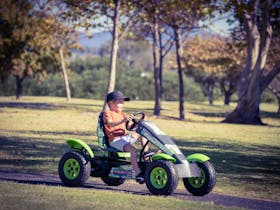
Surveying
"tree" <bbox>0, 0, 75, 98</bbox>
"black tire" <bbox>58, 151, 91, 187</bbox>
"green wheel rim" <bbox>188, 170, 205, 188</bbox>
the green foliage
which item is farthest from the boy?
the green foliage

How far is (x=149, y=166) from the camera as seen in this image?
10.6m

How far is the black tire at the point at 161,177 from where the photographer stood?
10266mm

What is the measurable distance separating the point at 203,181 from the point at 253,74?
2616 cm

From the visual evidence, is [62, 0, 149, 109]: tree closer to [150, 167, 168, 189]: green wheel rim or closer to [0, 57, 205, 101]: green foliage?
[150, 167, 168, 189]: green wheel rim

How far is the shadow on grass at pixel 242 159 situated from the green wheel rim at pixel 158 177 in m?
3.71

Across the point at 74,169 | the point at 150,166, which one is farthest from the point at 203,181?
the point at 74,169

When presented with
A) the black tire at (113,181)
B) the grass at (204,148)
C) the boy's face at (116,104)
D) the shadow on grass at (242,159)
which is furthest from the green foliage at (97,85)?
the boy's face at (116,104)

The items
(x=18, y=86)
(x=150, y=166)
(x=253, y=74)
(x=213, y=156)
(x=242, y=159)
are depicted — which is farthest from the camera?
(x=18, y=86)

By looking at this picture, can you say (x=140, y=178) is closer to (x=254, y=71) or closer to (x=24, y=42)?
(x=254, y=71)

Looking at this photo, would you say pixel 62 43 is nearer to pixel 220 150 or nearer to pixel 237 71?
pixel 237 71

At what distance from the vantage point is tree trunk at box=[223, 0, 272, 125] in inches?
1425

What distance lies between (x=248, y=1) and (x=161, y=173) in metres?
26.8

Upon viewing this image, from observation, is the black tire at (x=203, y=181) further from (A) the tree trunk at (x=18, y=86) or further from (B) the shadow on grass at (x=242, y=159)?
(A) the tree trunk at (x=18, y=86)

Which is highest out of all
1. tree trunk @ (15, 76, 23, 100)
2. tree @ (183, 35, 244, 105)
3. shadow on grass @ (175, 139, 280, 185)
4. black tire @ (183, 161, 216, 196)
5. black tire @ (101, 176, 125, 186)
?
tree @ (183, 35, 244, 105)
